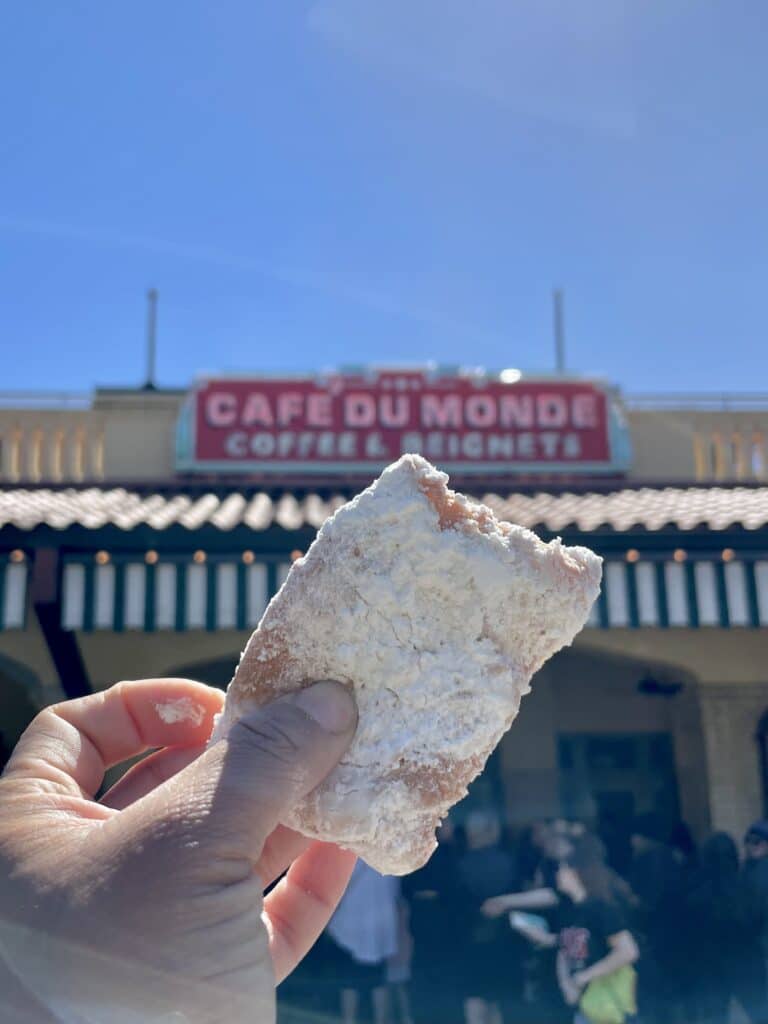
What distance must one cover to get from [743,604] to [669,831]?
2554 millimetres

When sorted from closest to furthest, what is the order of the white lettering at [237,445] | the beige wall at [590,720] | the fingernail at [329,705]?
the fingernail at [329,705], the beige wall at [590,720], the white lettering at [237,445]

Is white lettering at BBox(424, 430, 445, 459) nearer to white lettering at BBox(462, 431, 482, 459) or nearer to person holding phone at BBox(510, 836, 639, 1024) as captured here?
white lettering at BBox(462, 431, 482, 459)

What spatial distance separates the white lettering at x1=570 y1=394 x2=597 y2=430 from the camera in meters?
9.09

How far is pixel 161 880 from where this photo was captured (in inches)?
51.1

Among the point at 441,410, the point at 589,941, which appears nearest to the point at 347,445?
the point at 441,410

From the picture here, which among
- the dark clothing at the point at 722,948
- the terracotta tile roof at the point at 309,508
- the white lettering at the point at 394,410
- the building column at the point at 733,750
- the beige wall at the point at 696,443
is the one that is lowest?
the dark clothing at the point at 722,948

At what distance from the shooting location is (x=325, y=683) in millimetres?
1704

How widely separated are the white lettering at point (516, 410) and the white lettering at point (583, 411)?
38 cm

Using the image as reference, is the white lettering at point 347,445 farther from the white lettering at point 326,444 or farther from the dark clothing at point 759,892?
the dark clothing at point 759,892

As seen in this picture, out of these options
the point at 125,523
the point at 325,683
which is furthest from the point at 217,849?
the point at 125,523

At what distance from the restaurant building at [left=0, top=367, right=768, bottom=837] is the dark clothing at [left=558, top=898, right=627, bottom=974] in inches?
63.5

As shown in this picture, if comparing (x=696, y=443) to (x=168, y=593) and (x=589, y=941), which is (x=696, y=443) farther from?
(x=168, y=593)

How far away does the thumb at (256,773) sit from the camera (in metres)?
1.36

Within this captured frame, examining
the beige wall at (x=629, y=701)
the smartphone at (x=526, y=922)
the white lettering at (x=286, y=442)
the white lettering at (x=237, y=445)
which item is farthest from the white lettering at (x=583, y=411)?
the smartphone at (x=526, y=922)
